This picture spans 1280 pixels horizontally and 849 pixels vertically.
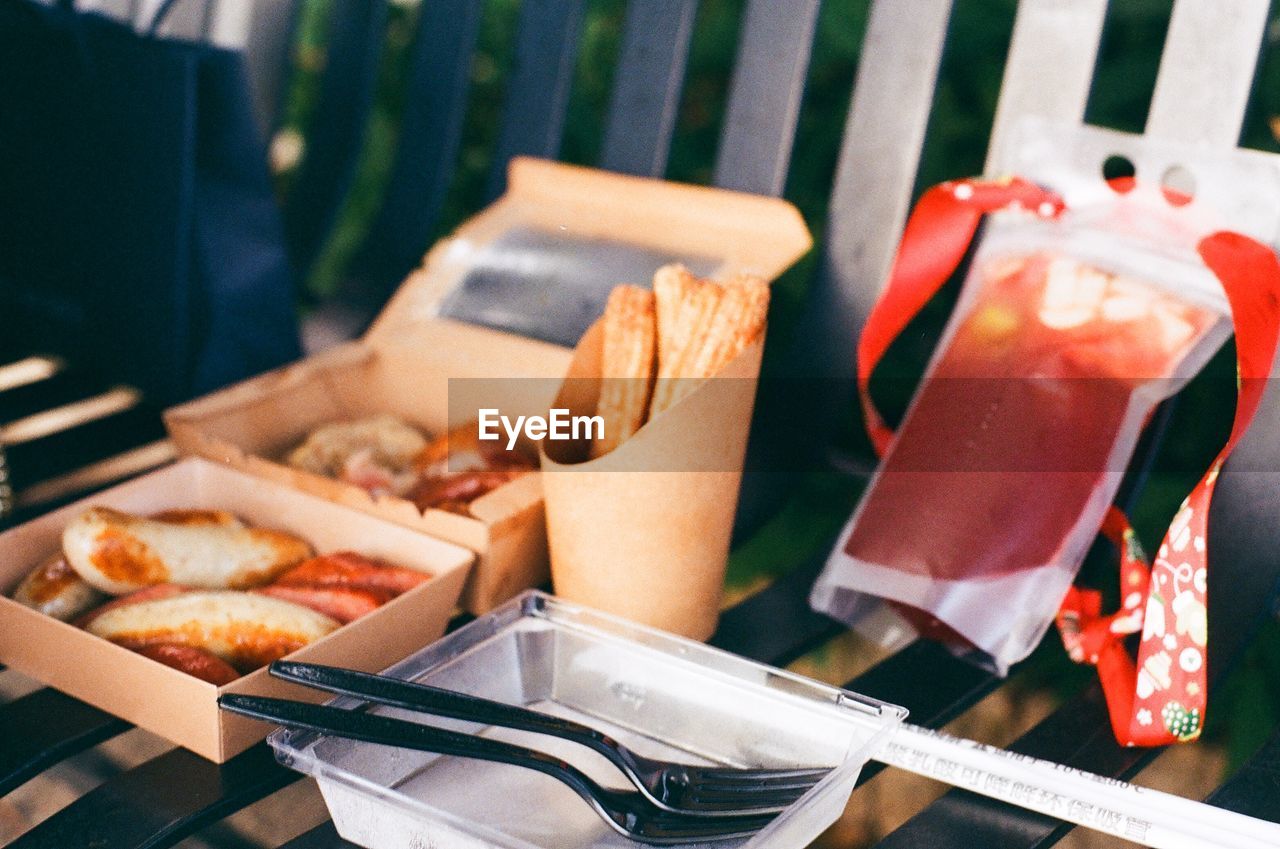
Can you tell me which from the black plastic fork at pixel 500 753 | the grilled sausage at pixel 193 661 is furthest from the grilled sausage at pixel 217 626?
the black plastic fork at pixel 500 753

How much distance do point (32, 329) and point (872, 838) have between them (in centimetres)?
119

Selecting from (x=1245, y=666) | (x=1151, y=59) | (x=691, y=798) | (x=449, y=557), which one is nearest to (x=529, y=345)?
(x=449, y=557)

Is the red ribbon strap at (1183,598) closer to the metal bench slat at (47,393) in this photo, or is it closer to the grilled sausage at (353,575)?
the grilled sausage at (353,575)

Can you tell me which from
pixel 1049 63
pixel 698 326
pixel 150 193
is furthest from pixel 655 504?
pixel 150 193

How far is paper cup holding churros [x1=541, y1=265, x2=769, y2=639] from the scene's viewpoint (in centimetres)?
93

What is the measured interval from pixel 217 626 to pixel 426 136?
0.89m

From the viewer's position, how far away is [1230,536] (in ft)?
3.40

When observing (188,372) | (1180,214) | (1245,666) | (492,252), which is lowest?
(1245,666)

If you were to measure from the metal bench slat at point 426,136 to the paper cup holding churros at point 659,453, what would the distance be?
2.15 feet

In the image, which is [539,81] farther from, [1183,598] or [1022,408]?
[1183,598]

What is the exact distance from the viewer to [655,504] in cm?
94

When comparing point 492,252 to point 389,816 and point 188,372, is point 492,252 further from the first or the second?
point 389,816

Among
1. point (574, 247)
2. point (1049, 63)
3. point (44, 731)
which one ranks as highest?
point (1049, 63)

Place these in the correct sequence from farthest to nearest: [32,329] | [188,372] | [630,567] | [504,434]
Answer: [32,329]
[188,372]
[504,434]
[630,567]
